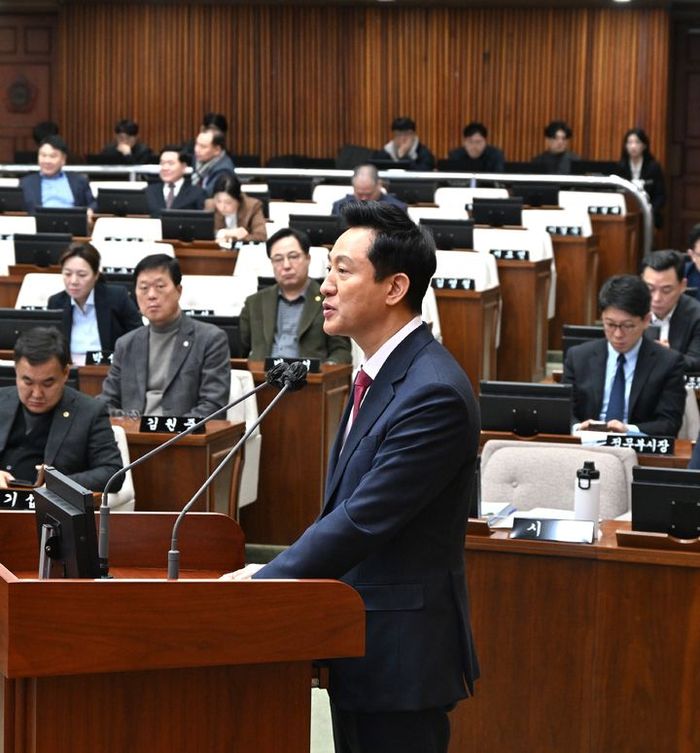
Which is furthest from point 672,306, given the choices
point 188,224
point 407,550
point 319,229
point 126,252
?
point 407,550

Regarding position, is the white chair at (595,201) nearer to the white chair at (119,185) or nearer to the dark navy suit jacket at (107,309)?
the white chair at (119,185)

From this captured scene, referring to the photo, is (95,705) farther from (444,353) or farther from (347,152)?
(347,152)

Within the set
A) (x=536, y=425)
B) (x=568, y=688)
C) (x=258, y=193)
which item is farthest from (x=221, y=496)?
(x=258, y=193)

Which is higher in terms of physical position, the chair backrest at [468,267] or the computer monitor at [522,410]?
the chair backrest at [468,267]

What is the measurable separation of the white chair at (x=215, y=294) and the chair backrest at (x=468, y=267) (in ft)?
3.59

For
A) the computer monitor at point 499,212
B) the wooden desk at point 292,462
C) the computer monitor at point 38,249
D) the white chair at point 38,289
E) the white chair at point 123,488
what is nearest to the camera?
the white chair at point 123,488

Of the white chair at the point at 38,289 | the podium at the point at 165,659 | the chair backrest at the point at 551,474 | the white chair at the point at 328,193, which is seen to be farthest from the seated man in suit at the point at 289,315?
the podium at the point at 165,659

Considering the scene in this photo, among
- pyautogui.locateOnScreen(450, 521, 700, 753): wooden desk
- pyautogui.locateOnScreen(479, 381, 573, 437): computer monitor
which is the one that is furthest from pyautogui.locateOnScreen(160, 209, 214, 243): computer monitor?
pyautogui.locateOnScreen(450, 521, 700, 753): wooden desk

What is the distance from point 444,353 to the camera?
2340mm

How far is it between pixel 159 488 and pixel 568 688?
221 centimetres

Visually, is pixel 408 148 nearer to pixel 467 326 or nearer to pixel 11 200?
pixel 11 200

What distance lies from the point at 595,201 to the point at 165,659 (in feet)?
29.6

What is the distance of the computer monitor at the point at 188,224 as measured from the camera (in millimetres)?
8938

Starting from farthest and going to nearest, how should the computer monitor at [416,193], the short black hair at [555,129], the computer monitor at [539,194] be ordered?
the short black hair at [555,129] < the computer monitor at [416,193] < the computer monitor at [539,194]
